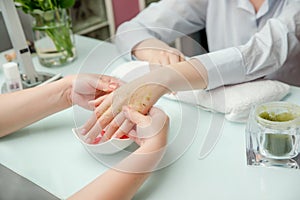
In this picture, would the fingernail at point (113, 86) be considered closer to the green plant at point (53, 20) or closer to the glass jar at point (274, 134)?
the glass jar at point (274, 134)

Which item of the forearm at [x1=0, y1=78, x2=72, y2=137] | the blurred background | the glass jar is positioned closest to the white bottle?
the forearm at [x1=0, y1=78, x2=72, y2=137]

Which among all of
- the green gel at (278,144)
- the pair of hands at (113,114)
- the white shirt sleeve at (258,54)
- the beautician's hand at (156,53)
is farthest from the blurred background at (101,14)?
the green gel at (278,144)

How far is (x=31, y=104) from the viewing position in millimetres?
906

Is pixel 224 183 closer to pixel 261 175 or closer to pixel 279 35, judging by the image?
pixel 261 175

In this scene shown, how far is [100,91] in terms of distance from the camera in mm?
888

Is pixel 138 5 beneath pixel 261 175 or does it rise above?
beneath

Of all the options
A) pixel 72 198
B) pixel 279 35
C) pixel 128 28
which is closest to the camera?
pixel 72 198

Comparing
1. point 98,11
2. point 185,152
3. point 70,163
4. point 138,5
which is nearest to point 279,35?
point 185,152

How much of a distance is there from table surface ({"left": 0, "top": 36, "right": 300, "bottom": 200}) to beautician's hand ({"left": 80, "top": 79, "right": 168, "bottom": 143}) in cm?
4

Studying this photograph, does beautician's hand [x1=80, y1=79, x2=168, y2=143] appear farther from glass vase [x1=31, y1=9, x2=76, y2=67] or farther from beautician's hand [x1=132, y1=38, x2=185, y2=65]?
glass vase [x1=31, y1=9, x2=76, y2=67]

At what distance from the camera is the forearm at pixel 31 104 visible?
88cm

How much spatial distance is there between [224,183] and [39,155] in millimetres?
348

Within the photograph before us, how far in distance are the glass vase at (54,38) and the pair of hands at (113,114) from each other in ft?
1.05

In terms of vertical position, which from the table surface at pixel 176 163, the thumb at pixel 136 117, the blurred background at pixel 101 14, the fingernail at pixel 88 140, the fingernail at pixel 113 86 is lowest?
the blurred background at pixel 101 14
